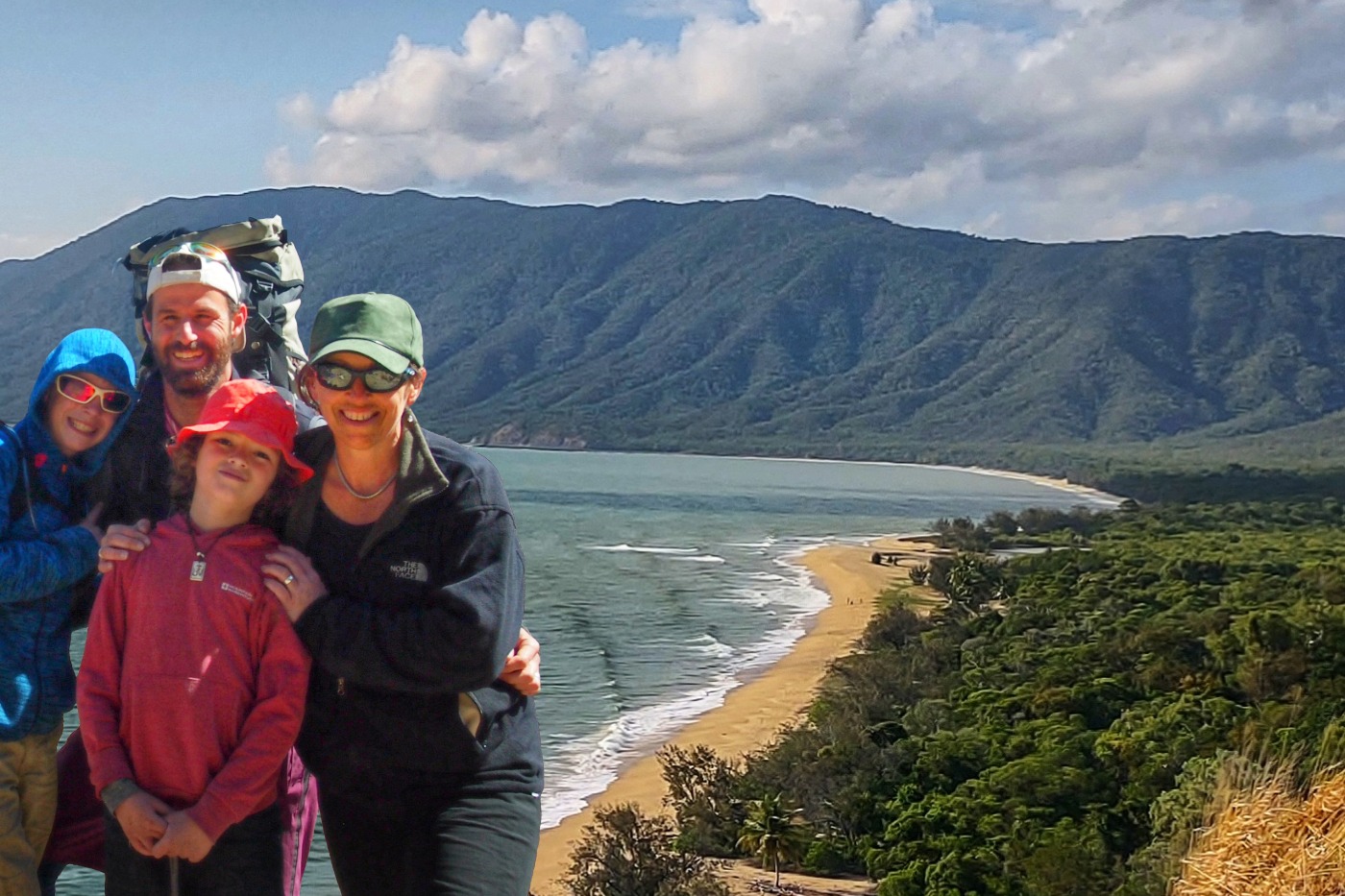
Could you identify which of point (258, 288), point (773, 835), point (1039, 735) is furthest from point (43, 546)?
point (1039, 735)

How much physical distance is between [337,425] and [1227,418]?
208 meters

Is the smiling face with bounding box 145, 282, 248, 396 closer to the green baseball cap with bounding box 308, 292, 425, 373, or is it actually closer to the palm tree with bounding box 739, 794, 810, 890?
the green baseball cap with bounding box 308, 292, 425, 373

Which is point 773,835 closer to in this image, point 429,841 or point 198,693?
point 429,841

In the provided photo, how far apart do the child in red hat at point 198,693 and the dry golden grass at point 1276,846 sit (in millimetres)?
2901

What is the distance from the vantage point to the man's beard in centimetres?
309

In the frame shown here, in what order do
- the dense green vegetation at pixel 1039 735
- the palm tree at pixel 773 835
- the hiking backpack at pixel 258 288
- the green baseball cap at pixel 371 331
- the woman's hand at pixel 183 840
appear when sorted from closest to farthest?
1. the woman's hand at pixel 183 840
2. the green baseball cap at pixel 371 331
3. the hiking backpack at pixel 258 288
4. the dense green vegetation at pixel 1039 735
5. the palm tree at pixel 773 835

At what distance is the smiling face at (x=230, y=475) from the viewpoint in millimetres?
2822

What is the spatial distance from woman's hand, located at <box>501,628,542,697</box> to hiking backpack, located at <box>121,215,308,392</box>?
843 mm

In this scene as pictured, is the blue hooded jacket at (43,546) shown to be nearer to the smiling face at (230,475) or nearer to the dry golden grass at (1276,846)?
the smiling face at (230,475)

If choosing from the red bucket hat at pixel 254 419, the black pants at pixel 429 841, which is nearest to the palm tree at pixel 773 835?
the black pants at pixel 429 841

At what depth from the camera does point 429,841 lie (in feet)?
9.42

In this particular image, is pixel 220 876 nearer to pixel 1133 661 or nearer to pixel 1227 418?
pixel 1133 661

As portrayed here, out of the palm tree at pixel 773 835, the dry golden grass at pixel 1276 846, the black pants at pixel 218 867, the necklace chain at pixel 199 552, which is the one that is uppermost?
the necklace chain at pixel 199 552

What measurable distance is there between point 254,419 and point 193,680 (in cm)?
52
